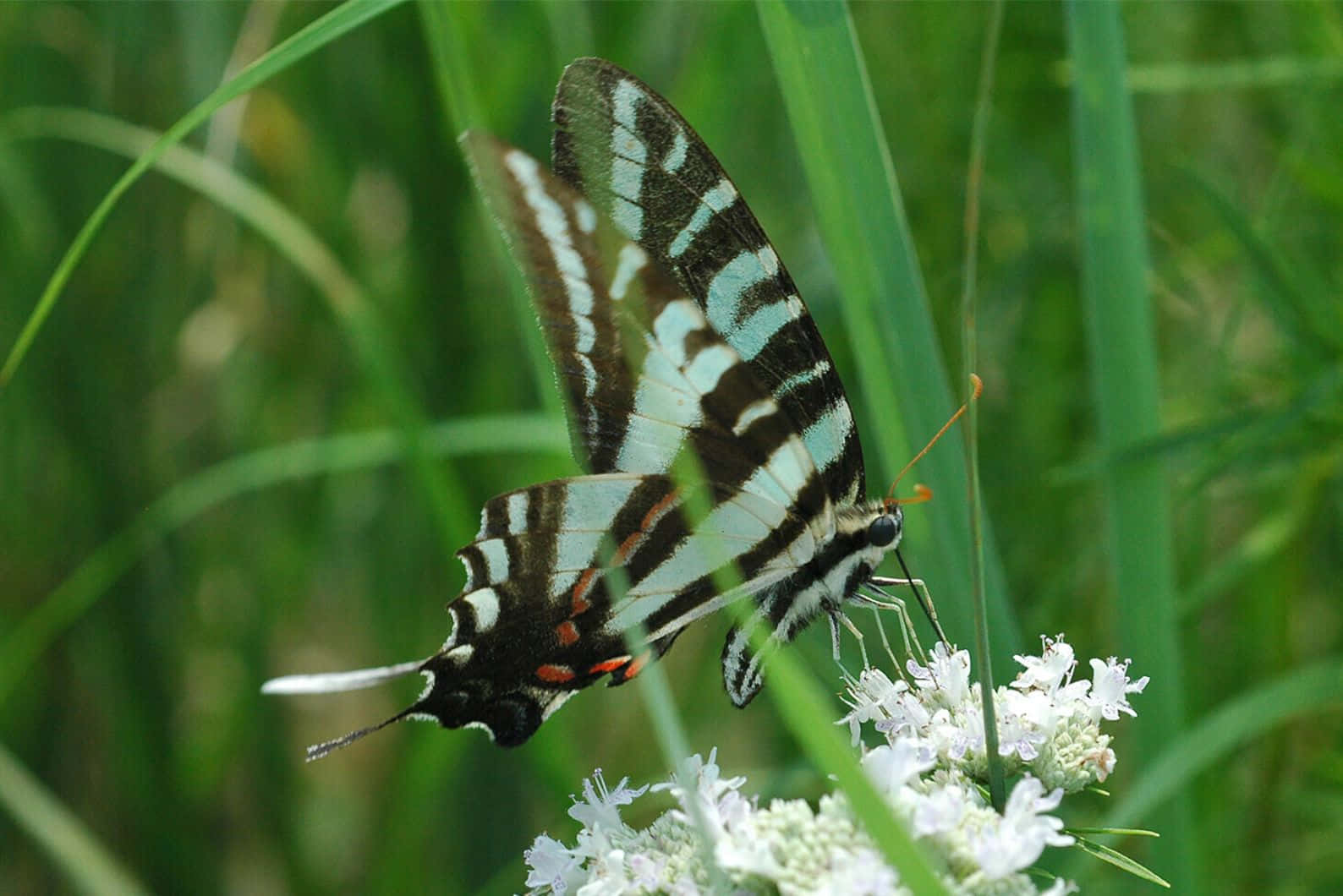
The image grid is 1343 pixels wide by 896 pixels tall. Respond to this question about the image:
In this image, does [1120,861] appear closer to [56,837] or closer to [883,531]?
[883,531]

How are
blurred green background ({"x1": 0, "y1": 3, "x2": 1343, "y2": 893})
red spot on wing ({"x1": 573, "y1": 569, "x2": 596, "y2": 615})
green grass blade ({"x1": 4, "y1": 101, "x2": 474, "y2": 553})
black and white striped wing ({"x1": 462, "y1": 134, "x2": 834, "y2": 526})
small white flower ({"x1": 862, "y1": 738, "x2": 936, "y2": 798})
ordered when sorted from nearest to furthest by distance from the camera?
small white flower ({"x1": 862, "y1": 738, "x2": 936, "y2": 798})
black and white striped wing ({"x1": 462, "y1": 134, "x2": 834, "y2": 526})
red spot on wing ({"x1": 573, "y1": 569, "x2": 596, "y2": 615})
green grass blade ({"x1": 4, "y1": 101, "x2": 474, "y2": 553})
blurred green background ({"x1": 0, "y1": 3, "x2": 1343, "y2": 893})

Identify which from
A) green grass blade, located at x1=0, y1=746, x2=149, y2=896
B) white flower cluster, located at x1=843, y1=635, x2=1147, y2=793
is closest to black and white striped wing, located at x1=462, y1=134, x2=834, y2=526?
white flower cluster, located at x1=843, y1=635, x2=1147, y2=793

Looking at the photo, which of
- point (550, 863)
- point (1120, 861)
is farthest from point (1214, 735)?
point (550, 863)

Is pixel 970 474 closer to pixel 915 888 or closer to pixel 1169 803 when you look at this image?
pixel 915 888

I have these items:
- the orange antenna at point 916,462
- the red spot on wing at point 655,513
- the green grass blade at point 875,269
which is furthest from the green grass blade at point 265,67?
the orange antenna at point 916,462

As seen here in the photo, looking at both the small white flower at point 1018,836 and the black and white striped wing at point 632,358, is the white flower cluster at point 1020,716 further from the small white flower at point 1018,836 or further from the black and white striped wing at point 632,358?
the black and white striped wing at point 632,358

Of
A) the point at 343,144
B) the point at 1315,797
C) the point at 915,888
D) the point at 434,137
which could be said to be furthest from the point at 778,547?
the point at 343,144

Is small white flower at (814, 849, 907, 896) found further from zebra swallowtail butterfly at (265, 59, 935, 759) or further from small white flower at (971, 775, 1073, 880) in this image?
zebra swallowtail butterfly at (265, 59, 935, 759)
